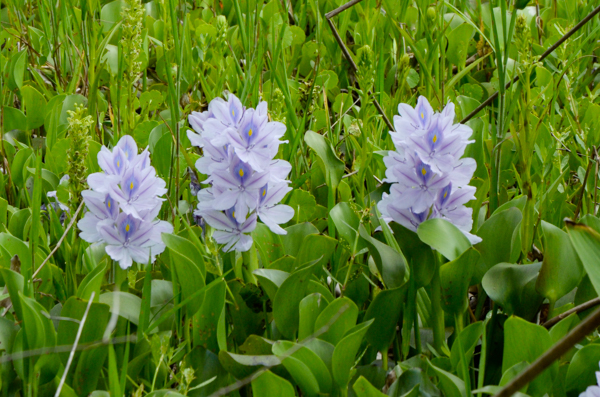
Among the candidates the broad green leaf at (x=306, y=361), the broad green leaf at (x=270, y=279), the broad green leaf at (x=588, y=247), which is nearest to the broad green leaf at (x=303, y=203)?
the broad green leaf at (x=270, y=279)

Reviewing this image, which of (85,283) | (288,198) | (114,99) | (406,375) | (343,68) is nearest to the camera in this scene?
(406,375)

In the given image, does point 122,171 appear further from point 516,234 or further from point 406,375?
point 516,234

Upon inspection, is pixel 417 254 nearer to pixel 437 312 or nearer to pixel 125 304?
pixel 437 312

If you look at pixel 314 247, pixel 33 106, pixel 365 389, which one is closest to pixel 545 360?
pixel 365 389

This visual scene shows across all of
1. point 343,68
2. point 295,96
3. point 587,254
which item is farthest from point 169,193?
point 343,68

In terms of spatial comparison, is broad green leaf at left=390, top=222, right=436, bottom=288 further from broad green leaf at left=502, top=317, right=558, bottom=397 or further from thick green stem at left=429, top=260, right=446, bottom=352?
broad green leaf at left=502, top=317, right=558, bottom=397

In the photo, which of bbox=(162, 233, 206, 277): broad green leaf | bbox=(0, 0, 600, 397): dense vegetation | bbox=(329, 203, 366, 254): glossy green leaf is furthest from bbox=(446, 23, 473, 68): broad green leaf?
bbox=(162, 233, 206, 277): broad green leaf

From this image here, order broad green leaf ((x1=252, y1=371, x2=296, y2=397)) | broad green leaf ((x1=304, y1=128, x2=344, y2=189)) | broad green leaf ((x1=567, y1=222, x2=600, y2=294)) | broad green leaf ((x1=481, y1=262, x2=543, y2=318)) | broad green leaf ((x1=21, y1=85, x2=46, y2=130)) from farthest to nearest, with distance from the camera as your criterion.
Answer: broad green leaf ((x1=21, y1=85, x2=46, y2=130))
broad green leaf ((x1=304, y1=128, x2=344, y2=189))
broad green leaf ((x1=481, y1=262, x2=543, y2=318))
broad green leaf ((x1=252, y1=371, x2=296, y2=397))
broad green leaf ((x1=567, y1=222, x2=600, y2=294))

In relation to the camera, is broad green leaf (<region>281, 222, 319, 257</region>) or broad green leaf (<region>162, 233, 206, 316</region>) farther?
broad green leaf (<region>281, 222, 319, 257</region>)
